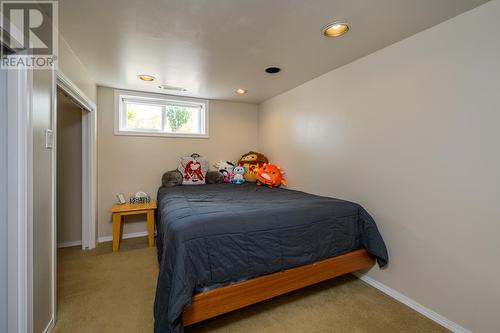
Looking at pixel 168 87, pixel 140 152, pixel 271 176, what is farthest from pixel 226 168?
pixel 168 87

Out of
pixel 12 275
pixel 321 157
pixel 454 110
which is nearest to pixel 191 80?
pixel 321 157

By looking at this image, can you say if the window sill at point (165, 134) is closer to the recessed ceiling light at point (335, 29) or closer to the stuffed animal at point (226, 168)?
the stuffed animal at point (226, 168)

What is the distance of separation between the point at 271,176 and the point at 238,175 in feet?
2.01

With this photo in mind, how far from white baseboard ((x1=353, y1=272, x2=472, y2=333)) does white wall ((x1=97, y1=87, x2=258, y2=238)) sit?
105 inches

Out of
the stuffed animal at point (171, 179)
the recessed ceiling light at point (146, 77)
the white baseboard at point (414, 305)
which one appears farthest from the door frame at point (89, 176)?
the white baseboard at point (414, 305)

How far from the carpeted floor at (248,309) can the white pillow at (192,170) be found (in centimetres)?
Answer: 137

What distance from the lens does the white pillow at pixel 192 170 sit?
3396 millimetres

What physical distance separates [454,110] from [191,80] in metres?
2.63

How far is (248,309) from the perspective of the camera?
179 cm

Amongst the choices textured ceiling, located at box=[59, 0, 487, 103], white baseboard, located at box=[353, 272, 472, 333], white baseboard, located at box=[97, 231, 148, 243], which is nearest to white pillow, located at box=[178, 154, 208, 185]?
white baseboard, located at box=[97, 231, 148, 243]

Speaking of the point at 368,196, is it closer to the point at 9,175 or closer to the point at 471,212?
the point at 471,212

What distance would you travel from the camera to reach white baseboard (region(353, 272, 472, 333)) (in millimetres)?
1582

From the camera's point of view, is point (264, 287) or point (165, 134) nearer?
point (264, 287)

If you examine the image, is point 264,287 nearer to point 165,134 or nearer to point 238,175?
point 238,175
